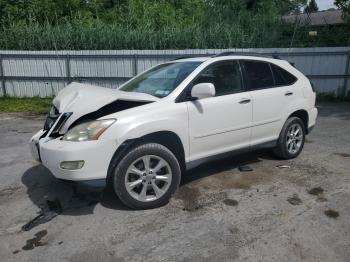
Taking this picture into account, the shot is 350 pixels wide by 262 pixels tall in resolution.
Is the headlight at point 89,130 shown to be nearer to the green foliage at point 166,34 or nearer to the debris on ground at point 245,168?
the debris on ground at point 245,168

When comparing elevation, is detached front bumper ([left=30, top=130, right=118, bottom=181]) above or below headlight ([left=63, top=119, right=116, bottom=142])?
below

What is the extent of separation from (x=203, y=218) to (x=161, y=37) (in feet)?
31.3

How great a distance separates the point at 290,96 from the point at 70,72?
850cm

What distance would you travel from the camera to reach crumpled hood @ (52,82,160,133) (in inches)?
147

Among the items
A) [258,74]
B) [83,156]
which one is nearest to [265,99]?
[258,74]

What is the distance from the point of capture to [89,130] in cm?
359

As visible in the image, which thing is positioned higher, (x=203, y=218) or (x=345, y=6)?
(x=345, y=6)

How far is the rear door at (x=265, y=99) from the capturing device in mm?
4789

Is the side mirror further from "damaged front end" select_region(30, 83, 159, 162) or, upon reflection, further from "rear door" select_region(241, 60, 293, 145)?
"rear door" select_region(241, 60, 293, 145)

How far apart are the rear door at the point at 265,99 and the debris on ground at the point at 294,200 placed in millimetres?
986

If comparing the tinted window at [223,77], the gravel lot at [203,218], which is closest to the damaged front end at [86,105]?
the tinted window at [223,77]

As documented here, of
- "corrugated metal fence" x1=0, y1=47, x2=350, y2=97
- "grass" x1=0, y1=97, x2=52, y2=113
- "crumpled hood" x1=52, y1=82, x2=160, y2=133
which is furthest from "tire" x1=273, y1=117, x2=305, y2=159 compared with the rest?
"grass" x1=0, y1=97, x2=52, y2=113

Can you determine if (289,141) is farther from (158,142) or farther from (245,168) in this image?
(158,142)

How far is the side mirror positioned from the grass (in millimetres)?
7809
